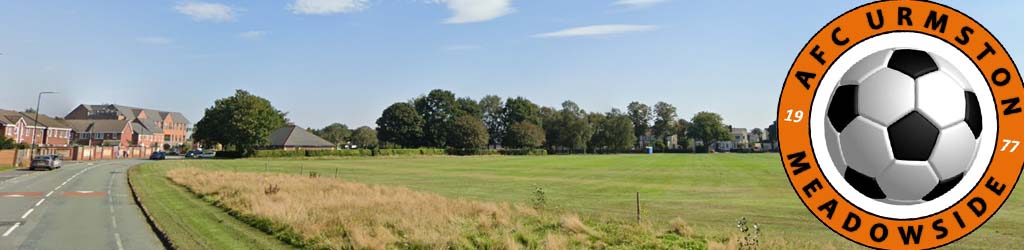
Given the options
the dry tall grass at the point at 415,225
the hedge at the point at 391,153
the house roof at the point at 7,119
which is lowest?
the dry tall grass at the point at 415,225

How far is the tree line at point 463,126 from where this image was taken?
98.3 metres

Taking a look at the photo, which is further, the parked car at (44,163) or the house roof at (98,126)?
the house roof at (98,126)

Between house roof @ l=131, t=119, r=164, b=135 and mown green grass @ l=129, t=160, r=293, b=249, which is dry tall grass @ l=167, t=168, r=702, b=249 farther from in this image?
house roof @ l=131, t=119, r=164, b=135

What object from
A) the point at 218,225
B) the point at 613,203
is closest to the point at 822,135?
the point at 218,225

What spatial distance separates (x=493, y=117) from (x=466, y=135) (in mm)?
44554

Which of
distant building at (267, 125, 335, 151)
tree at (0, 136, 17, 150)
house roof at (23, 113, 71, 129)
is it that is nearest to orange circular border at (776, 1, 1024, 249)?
tree at (0, 136, 17, 150)

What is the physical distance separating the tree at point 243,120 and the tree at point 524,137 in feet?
225

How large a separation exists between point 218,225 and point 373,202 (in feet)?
18.3

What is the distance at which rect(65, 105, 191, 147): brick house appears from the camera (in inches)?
6255

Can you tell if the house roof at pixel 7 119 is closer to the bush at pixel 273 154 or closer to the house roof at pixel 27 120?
the house roof at pixel 27 120

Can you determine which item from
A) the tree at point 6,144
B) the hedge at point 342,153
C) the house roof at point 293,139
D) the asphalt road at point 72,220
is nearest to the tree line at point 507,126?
the house roof at point 293,139

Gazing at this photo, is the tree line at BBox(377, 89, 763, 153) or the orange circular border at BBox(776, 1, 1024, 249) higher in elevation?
the tree line at BBox(377, 89, 763, 153)

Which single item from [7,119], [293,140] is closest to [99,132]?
[7,119]

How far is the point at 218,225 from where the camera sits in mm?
19953
